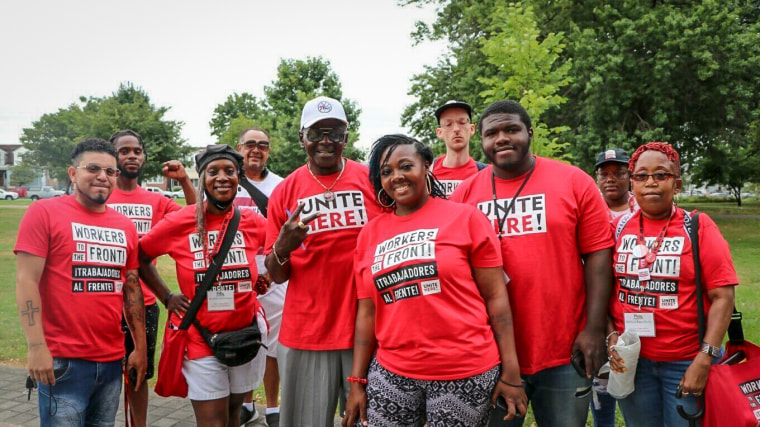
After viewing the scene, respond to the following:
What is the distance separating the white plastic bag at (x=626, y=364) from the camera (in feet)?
9.38

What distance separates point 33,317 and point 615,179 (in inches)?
180

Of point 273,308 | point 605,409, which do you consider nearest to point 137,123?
point 273,308

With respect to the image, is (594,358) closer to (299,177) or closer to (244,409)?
(299,177)

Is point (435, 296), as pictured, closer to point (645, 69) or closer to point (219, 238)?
point (219, 238)

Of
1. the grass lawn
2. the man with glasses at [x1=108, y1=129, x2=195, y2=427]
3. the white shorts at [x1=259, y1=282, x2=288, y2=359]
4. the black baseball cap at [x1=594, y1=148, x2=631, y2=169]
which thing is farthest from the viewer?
the grass lawn

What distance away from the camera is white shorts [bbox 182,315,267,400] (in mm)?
3564

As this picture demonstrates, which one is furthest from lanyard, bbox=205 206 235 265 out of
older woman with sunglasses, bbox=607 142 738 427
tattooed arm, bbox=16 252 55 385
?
older woman with sunglasses, bbox=607 142 738 427

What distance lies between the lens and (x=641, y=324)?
300 centimetres

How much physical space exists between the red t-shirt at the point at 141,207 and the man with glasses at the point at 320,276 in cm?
169

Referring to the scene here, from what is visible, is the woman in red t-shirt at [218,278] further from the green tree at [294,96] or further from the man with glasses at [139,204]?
the green tree at [294,96]

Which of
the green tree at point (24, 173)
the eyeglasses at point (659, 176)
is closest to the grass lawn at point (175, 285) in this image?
the eyeglasses at point (659, 176)

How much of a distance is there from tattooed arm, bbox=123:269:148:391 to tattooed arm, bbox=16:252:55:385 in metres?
0.59

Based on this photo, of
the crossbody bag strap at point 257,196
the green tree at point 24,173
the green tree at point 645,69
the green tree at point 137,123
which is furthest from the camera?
the green tree at point 24,173

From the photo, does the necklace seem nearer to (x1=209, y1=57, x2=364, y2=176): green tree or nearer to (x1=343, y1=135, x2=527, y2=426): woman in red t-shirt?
(x1=343, y1=135, x2=527, y2=426): woman in red t-shirt
